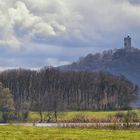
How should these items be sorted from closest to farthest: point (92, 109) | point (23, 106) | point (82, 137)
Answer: point (82, 137)
point (23, 106)
point (92, 109)

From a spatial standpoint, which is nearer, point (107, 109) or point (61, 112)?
point (61, 112)

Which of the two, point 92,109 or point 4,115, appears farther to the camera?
point 92,109

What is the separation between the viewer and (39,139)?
42.0 meters

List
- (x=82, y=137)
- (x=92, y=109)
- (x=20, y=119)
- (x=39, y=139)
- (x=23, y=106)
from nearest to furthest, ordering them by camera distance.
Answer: (x=39, y=139), (x=82, y=137), (x=20, y=119), (x=23, y=106), (x=92, y=109)

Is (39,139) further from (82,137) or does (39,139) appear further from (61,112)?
(61,112)

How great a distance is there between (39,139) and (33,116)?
416ft

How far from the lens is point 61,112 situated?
17450 cm

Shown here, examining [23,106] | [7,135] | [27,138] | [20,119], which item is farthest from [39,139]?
[23,106]

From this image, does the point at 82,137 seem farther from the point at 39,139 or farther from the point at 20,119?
the point at 20,119

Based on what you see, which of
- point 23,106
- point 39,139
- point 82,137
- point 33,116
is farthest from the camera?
point 23,106

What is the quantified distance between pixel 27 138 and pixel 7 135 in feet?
8.94

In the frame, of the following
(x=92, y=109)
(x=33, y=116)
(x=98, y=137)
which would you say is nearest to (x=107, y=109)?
(x=92, y=109)

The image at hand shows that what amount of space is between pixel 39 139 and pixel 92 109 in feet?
515

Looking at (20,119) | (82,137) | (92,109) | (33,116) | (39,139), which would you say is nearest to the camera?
(39,139)
